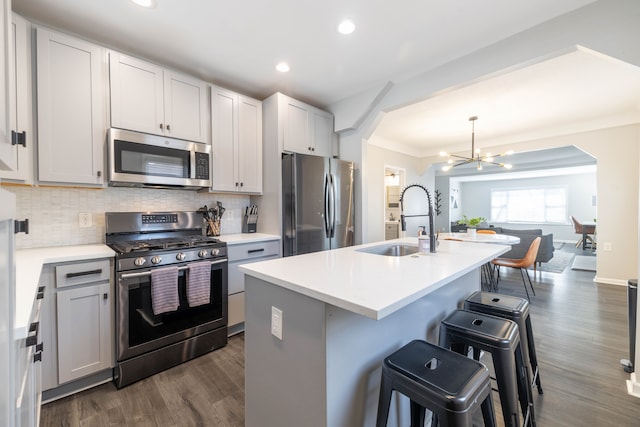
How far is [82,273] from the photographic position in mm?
1770

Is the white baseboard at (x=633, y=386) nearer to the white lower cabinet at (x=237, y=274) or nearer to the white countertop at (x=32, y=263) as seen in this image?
the white lower cabinet at (x=237, y=274)

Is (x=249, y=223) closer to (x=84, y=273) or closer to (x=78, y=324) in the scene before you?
(x=84, y=273)

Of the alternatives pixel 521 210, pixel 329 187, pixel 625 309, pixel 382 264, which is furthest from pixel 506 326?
pixel 521 210

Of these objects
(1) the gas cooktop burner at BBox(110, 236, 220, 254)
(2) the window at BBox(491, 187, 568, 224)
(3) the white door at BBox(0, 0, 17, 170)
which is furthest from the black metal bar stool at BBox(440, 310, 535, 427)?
(2) the window at BBox(491, 187, 568, 224)

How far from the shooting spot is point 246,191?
2.97 metres

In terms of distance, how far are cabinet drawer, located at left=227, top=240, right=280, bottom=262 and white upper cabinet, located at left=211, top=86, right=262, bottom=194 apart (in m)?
0.64

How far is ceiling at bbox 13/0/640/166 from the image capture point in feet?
6.13

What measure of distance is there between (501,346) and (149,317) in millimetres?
2247

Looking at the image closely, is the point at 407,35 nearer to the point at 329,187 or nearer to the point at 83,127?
the point at 329,187

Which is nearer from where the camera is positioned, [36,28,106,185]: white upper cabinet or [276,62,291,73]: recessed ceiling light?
[36,28,106,185]: white upper cabinet

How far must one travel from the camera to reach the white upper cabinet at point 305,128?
3012 mm

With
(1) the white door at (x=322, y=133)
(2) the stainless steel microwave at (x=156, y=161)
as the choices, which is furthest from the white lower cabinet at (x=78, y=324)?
(1) the white door at (x=322, y=133)

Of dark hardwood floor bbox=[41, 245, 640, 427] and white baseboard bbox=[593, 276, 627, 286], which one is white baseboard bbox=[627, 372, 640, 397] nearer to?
dark hardwood floor bbox=[41, 245, 640, 427]

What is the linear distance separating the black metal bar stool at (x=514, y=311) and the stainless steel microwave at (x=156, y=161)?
2.49m
